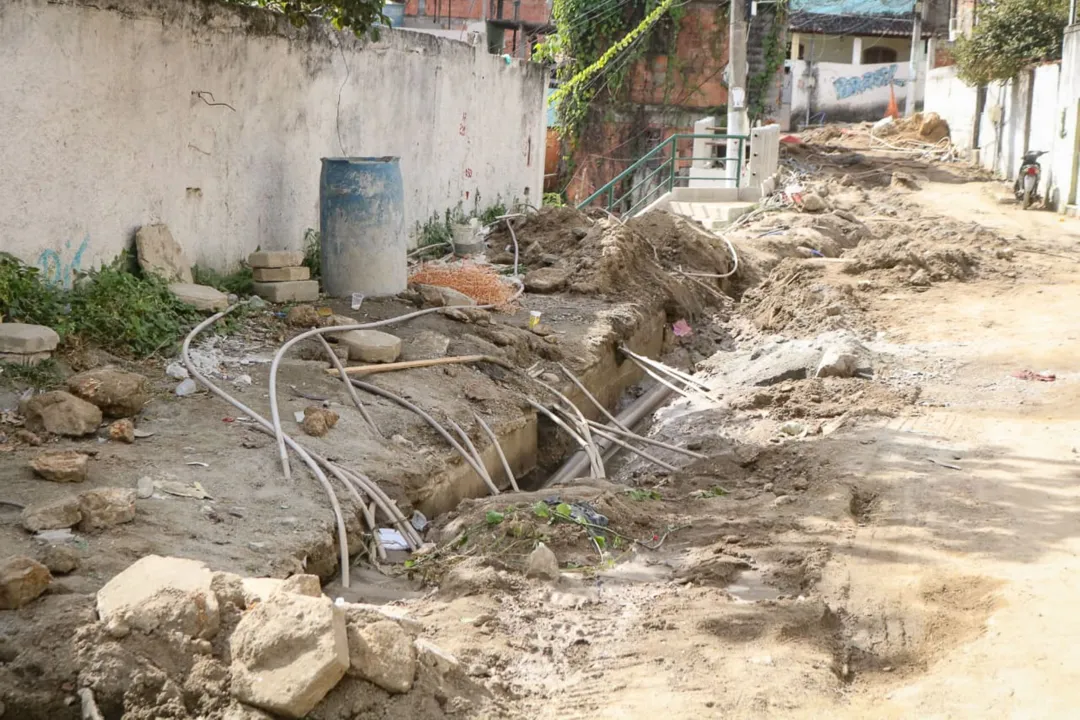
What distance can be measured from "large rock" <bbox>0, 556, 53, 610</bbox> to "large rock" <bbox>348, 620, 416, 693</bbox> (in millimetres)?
1356

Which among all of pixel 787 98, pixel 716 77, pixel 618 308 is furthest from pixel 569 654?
pixel 787 98

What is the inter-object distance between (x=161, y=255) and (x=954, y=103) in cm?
2768

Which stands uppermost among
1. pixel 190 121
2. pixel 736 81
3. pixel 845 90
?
pixel 845 90

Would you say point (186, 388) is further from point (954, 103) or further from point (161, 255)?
point (954, 103)

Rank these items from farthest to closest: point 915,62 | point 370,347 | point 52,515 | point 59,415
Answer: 1. point 915,62
2. point 370,347
3. point 59,415
4. point 52,515

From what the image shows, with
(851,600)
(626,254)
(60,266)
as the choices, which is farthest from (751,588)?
(626,254)

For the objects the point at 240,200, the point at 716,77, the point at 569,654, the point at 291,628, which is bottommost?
the point at 569,654

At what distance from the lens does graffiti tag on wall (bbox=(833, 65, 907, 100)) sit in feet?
133

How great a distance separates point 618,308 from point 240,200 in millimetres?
4105

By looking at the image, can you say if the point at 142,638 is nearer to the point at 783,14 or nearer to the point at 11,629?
the point at 11,629

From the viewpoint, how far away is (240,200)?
9.81 m

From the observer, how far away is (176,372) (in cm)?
734

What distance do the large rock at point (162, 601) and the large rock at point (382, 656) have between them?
0.57m

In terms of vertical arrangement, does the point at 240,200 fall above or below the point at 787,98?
below
